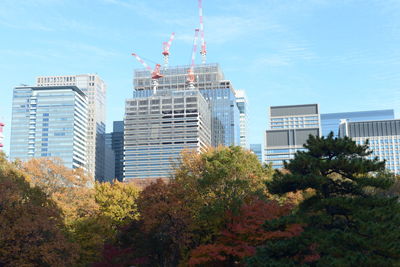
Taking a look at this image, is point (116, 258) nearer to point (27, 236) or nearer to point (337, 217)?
point (27, 236)

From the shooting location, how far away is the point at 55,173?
5316 centimetres

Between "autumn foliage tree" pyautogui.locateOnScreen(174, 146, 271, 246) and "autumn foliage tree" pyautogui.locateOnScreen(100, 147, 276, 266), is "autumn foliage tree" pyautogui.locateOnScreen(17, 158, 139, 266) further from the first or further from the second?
"autumn foliage tree" pyautogui.locateOnScreen(174, 146, 271, 246)

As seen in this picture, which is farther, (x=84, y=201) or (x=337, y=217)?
(x=84, y=201)

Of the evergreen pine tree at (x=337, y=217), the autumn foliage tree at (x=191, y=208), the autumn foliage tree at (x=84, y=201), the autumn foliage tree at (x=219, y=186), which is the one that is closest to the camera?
the evergreen pine tree at (x=337, y=217)

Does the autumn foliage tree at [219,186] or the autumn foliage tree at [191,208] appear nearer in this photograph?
the autumn foliage tree at [219,186]

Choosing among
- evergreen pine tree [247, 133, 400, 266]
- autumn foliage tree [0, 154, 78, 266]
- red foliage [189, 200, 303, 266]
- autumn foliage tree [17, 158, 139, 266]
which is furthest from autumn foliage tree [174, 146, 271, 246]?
evergreen pine tree [247, 133, 400, 266]

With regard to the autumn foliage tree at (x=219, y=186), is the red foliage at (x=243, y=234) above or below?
below

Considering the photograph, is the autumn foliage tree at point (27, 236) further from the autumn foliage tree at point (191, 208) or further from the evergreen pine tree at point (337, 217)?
the evergreen pine tree at point (337, 217)

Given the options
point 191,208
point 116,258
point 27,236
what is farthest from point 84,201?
point 27,236

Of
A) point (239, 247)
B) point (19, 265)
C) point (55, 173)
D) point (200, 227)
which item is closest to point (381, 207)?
point (239, 247)

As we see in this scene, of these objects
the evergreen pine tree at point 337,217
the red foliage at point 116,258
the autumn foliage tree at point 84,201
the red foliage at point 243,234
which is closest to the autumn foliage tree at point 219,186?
the red foliage at point 243,234

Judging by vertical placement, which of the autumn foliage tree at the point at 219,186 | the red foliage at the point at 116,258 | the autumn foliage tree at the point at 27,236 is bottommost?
the red foliage at the point at 116,258

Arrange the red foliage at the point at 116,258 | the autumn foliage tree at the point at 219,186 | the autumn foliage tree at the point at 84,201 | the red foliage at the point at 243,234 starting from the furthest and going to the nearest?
the autumn foliage tree at the point at 84,201 < the red foliage at the point at 116,258 < the autumn foliage tree at the point at 219,186 < the red foliage at the point at 243,234

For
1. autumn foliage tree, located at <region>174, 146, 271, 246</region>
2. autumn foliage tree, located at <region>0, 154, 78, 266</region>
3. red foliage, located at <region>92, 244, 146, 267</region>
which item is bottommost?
red foliage, located at <region>92, 244, 146, 267</region>
